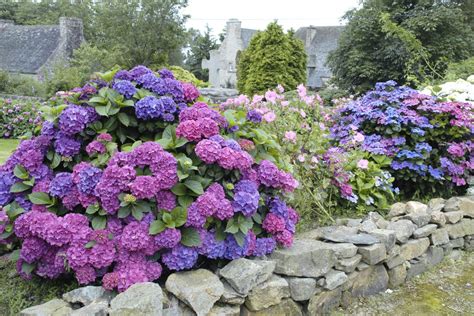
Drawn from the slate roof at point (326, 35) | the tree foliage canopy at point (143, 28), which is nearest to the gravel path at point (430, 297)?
the tree foliage canopy at point (143, 28)

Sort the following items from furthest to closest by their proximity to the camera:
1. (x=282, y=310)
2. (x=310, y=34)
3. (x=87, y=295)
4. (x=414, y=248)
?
(x=310, y=34) → (x=414, y=248) → (x=282, y=310) → (x=87, y=295)

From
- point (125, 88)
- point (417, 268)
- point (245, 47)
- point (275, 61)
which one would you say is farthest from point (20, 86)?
point (417, 268)

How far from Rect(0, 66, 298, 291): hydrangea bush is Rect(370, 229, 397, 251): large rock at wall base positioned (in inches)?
29.7

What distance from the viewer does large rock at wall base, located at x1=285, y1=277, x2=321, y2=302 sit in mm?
2555

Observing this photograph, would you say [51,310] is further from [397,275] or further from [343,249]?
[397,275]

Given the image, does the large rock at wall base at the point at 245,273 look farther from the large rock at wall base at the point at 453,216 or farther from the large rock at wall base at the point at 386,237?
the large rock at wall base at the point at 453,216

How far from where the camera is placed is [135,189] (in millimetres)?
2217

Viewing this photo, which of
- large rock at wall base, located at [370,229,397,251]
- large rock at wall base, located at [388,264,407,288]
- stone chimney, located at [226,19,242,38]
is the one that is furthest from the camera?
stone chimney, located at [226,19,242,38]

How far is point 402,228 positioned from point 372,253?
1.68 ft

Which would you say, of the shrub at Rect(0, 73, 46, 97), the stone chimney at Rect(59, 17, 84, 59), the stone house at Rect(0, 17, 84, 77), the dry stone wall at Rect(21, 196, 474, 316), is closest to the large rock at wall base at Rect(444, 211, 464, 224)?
the dry stone wall at Rect(21, 196, 474, 316)

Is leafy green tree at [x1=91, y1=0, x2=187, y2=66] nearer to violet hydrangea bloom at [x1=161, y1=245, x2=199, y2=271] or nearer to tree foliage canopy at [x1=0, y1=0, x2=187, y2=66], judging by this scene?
tree foliage canopy at [x1=0, y1=0, x2=187, y2=66]

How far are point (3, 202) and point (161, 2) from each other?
22366mm

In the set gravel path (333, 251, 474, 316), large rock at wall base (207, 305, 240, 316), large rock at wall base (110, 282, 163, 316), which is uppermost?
large rock at wall base (110, 282, 163, 316)

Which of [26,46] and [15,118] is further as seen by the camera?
[26,46]
